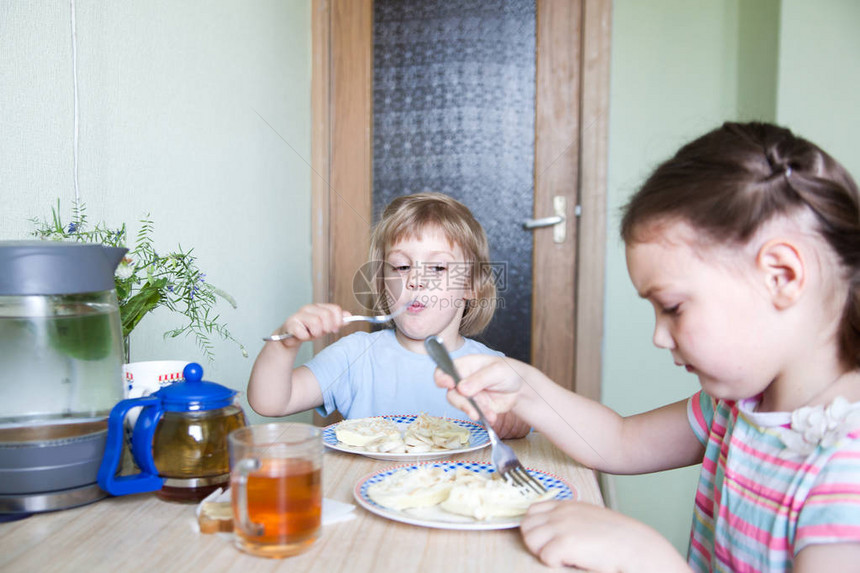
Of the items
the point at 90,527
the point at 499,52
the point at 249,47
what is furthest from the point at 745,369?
the point at 499,52

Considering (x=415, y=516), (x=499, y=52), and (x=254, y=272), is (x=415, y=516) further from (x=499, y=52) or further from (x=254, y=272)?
(x=499, y=52)

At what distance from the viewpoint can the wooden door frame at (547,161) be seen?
215cm

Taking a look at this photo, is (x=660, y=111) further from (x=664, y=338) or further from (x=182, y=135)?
(x=664, y=338)

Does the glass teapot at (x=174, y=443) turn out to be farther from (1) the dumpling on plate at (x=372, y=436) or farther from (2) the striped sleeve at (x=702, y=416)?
(2) the striped sleeve at (x=702, y=416)

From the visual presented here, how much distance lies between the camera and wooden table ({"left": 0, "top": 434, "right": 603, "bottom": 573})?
1.83 feet

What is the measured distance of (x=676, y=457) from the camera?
3.05ft

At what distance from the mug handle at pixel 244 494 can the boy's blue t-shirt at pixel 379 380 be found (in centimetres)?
77

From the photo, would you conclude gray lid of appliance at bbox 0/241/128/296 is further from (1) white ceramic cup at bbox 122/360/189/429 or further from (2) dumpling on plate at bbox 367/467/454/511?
(2) dumpling on plate at bbox 367/467/454/511

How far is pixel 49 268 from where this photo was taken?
0.68 meters

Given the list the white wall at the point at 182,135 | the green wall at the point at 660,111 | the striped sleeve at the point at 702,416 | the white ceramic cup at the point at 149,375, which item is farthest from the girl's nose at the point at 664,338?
the green wall at the point at 660,111

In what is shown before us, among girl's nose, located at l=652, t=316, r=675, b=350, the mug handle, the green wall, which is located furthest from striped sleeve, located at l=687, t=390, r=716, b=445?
the green wall

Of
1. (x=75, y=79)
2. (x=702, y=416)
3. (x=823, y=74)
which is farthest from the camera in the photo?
(x=823, y=74)

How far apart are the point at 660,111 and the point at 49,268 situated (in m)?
1.92

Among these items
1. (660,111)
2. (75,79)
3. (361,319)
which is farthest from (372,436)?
(660,111)
